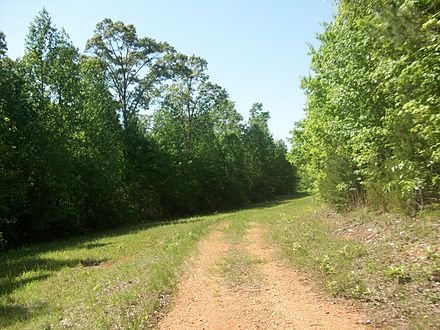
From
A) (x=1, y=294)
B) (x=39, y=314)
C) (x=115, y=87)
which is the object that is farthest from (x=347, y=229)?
(x=115, y=87)

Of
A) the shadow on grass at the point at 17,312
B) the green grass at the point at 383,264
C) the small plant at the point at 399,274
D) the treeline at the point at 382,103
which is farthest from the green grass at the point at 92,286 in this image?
the treeline at the point at 382,103

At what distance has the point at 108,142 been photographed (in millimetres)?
32438

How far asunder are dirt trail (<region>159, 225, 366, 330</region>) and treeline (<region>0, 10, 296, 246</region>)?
13073 mm

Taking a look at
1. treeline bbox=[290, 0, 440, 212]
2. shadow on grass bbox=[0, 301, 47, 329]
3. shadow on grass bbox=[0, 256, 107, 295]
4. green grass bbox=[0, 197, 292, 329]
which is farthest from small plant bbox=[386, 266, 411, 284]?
shadow on grass bbox=[0, 256, 107, 295]

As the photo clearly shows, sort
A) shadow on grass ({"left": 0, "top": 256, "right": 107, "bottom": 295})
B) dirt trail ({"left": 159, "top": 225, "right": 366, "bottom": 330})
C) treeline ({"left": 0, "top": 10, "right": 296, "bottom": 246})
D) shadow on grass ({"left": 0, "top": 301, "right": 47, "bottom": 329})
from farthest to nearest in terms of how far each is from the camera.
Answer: treeline ({"left": 0, "top": 10, "right": 296, "bottom": 246}) → shadow on grass ({"left": 0, "top": 256, "right": 107, "bottom": 295}) → shadow on grass ({"left": 0, "top": 301, "right": 47, "bottom": 329}) → dirt trail ({"left": 159, "top": 225, "right": 366, "bottom": 330})

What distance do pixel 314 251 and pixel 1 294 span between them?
10.00 metres

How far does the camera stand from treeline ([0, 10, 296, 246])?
23.9 metres

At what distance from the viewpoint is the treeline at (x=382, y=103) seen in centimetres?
614

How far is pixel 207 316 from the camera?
688cm

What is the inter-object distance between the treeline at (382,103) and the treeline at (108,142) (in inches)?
701

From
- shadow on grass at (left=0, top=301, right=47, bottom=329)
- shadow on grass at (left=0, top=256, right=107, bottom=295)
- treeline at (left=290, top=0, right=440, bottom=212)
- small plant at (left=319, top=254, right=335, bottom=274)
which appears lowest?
small plant at (left=319, top=254, right=335, bottom=274)

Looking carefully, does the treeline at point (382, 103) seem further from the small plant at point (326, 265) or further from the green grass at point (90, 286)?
the green grass at point (90, 286)

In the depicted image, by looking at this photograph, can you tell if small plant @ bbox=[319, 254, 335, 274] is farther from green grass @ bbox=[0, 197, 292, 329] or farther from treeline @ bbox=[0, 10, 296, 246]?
treeline @ bbox=[0, 10, 296, 246]

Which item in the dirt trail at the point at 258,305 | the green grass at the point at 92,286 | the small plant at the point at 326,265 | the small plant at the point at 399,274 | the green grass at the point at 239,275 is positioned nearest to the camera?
the dirt trail at the point at 258,305
